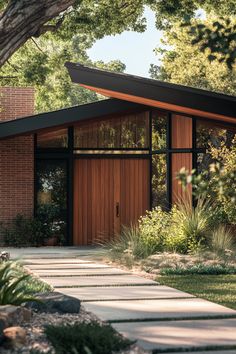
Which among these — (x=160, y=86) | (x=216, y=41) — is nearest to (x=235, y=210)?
(x=160, y=86)

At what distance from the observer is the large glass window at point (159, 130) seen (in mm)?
19484

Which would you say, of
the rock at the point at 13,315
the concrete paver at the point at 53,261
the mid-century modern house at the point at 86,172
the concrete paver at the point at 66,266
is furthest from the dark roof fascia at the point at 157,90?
the rock at the point at 13,315

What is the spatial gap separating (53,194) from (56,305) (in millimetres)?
12559

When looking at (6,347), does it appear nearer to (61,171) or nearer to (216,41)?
(216,41)

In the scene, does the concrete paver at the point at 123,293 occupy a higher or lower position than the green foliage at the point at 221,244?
lower

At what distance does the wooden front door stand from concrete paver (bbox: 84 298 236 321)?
10.5 m

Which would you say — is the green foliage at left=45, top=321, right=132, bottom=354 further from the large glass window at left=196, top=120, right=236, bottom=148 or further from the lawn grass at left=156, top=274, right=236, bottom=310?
the large glass window at left=196, top=120, right=236, bottom=148

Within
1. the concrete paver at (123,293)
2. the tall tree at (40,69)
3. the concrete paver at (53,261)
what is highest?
the tall tree at (40,69)

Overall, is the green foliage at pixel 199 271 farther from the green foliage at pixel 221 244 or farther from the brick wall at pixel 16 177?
the brick wall at pixel 16 177

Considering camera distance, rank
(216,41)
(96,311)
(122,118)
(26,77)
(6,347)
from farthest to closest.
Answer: (26,77), (122,118), (96,311), (6,347), (216,41)

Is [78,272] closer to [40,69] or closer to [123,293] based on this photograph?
[123,293]

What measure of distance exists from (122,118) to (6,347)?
14.4 metres

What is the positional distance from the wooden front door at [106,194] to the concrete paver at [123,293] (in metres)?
9.23

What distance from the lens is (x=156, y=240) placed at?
52.1 feet
